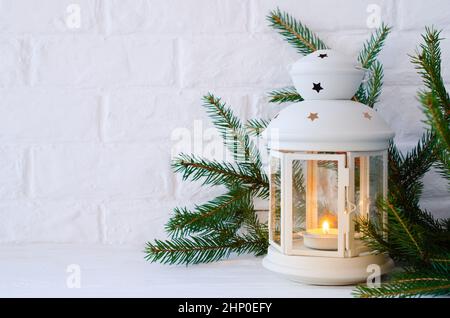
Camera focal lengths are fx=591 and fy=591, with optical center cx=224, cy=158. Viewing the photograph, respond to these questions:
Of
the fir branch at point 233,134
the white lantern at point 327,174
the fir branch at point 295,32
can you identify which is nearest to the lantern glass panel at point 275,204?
the white lantern at point 327,174

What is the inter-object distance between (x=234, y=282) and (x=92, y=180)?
13.0 inches

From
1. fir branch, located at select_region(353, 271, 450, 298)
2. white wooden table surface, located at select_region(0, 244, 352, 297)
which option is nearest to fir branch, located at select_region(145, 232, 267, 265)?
white wooden table surface, located at select_region(0, 244, 352, 297)

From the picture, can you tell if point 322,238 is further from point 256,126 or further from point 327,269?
point 256,126

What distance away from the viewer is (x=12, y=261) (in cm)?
89

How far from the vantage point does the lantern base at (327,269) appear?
2.39 feet

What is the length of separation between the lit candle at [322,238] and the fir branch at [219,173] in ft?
0.52

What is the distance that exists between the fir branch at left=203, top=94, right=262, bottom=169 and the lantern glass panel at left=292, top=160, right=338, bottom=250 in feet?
0.50

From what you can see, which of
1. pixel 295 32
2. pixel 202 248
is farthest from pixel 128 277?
pixel 295 32

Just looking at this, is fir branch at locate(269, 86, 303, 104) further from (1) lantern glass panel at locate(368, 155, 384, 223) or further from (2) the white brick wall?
(1) lantern glass panel at locate(368, 155, 384, 223)

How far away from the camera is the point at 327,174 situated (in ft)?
2.48
